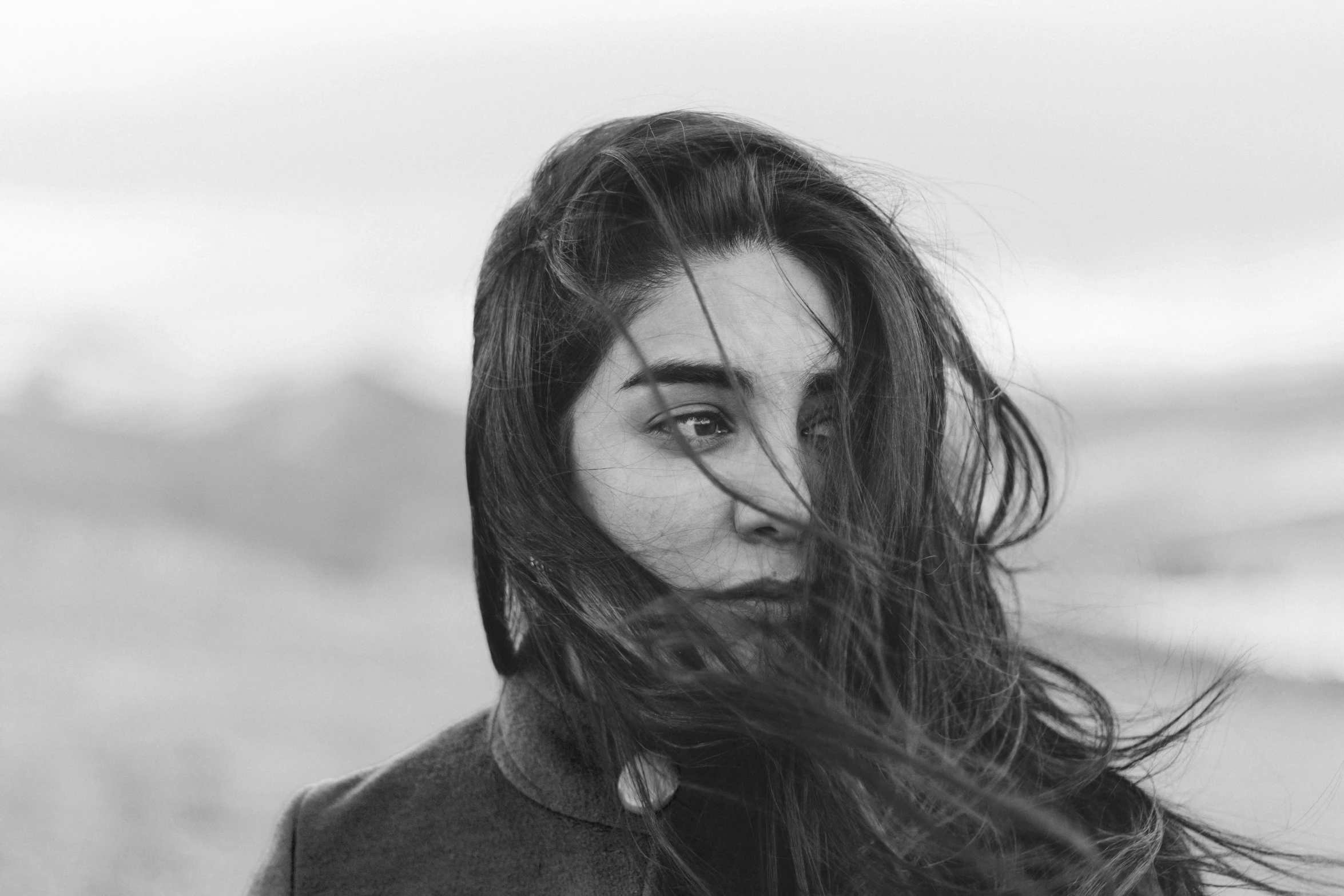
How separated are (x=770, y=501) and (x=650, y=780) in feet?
1.18

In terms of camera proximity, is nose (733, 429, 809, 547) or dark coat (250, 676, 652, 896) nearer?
nose (733, 429, 809, 547)

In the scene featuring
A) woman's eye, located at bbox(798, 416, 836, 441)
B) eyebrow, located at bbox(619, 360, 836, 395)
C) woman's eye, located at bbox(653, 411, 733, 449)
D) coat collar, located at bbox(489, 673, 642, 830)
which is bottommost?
coat collar, located at bbox(489, 673, 642, 830)

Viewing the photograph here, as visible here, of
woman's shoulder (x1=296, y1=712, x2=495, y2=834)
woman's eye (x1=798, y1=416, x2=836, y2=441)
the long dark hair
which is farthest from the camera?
woman's shoulder (x1=296, y1=712, x2=495, y2=834)

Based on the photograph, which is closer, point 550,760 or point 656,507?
point 656,507

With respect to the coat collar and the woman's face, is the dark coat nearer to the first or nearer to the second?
the coat collar

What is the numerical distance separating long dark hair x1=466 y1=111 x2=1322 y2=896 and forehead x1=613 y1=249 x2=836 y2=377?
0.10 feet

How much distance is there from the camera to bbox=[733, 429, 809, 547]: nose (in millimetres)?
1472

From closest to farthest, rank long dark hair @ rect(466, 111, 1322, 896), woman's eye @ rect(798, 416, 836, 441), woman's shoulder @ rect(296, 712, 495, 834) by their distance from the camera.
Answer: long dark hair @ rect(466, 111, 1322, 896) → woman's eye @ rect(798, 416, 836, 441) → woman's shoulder @ rect(296, 712, 495, 834)

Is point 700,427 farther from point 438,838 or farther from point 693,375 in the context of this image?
point 438,838

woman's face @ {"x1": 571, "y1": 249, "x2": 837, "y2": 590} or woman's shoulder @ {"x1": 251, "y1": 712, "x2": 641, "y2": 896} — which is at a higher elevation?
woman's face @ {"x1": 571, "y1": 249, "x2": 837, "y2": 590}

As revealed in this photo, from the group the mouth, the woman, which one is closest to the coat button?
the woman

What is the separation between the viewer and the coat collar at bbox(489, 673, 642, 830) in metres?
1.59

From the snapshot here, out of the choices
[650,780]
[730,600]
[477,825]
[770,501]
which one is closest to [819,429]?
[770,501]

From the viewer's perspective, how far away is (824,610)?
1487 mm
